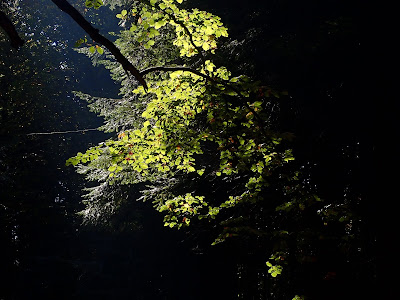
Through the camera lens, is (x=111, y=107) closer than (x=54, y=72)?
Yes

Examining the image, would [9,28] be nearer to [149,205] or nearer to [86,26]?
[86,26]

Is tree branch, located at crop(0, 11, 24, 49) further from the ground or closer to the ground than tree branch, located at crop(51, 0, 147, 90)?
closer to the ground

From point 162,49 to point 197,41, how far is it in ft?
11.0

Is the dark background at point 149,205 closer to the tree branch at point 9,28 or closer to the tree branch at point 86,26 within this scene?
the tree branch at point 86,26

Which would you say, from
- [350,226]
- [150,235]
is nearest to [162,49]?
[350,226]

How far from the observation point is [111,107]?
9.41 m

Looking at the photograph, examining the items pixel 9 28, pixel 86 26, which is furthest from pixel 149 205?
pixel 9 28

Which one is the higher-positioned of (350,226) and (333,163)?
(333,163)

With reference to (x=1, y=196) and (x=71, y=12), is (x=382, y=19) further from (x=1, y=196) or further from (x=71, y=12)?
(x=1, y=196)

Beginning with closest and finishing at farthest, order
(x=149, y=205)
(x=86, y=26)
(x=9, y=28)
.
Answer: (x=9, y=28) < (x=86, y=26) < (x=149, y=205)

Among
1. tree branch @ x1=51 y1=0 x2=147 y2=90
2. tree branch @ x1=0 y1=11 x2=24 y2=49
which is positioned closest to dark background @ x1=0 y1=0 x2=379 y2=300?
tree branch @ x1=51 y1=0 x2=147 y2=90

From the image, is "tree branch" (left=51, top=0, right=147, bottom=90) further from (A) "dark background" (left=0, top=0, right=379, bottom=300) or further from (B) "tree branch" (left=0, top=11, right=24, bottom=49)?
(A) "dark background" (left=0, top=0, right=379, bottom=300)

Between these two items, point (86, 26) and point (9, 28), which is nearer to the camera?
point (9, 28)

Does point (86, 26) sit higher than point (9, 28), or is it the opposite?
point (86, 26)
